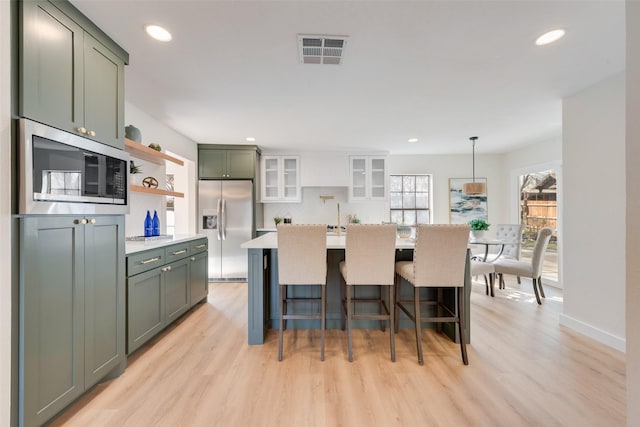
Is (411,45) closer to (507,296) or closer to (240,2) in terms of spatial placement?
(240,2)

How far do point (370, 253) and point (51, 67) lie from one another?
7.55ft

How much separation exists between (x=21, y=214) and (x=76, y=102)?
2.37ft

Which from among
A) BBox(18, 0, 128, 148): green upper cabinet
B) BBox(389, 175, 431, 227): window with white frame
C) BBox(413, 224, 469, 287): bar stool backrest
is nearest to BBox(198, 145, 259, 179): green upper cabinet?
BBox(18, 0, 128, 148): green upper cabinet

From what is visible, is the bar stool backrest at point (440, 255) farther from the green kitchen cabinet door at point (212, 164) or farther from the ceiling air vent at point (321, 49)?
the green kitchen cabinet door at point (212, 164)

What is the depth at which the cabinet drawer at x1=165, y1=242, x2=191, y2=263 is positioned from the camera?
261 centimetres

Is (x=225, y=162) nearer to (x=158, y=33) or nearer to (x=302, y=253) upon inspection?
(x=158, y=33)

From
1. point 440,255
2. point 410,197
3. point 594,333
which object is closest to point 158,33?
point 440,255

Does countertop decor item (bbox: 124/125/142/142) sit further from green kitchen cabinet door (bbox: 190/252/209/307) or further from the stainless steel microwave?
green kitchen cabinet door (bbox: 190/252/209/307)

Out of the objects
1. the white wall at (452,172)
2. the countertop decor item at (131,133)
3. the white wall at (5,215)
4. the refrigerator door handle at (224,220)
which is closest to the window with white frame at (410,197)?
the white wall at (452,172)

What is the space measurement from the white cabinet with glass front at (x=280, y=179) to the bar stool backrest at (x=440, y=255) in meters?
3.34

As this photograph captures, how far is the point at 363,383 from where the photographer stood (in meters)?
1.86

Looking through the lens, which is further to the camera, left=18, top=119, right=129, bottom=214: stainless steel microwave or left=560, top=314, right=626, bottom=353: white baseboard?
left=560, top=314, right=626, bottom=353: white baseboard

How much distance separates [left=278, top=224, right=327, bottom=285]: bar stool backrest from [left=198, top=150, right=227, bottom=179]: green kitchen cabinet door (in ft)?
9.70

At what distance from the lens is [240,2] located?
1.54 m
